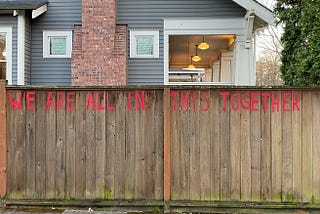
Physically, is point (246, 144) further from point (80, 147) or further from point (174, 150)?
point (80, 147)

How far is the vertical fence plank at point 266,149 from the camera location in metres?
5.24

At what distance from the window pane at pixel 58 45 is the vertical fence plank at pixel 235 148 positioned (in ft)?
24.5

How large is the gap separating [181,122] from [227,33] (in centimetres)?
651

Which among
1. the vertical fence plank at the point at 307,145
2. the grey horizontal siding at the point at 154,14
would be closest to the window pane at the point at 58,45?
the grey horizontal siding at the point at 154,14

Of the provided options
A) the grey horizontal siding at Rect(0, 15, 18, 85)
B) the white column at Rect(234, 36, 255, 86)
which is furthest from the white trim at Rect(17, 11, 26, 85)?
the white column at Rect(234, 36, 255, 86)

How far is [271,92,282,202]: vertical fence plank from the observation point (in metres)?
5.23

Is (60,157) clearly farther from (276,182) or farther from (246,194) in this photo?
(276,182)

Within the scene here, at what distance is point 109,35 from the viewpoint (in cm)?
1079

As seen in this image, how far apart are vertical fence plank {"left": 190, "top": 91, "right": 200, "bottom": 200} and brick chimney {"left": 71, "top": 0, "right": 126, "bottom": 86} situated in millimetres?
5538

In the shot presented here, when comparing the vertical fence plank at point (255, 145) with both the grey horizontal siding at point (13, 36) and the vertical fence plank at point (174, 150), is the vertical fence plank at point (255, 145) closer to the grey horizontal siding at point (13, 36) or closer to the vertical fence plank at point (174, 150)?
the vertical fence plank at point (174, 150)

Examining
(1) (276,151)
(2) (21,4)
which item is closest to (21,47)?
(2) (21,4)

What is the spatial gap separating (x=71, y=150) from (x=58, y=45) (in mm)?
6872

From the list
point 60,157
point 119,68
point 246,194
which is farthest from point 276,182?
point 119,68

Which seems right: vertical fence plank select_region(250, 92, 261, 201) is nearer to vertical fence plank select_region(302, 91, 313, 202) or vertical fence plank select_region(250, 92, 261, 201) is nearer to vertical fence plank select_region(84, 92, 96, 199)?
vertical fence plank select_region(302, 91, 313, 202)
